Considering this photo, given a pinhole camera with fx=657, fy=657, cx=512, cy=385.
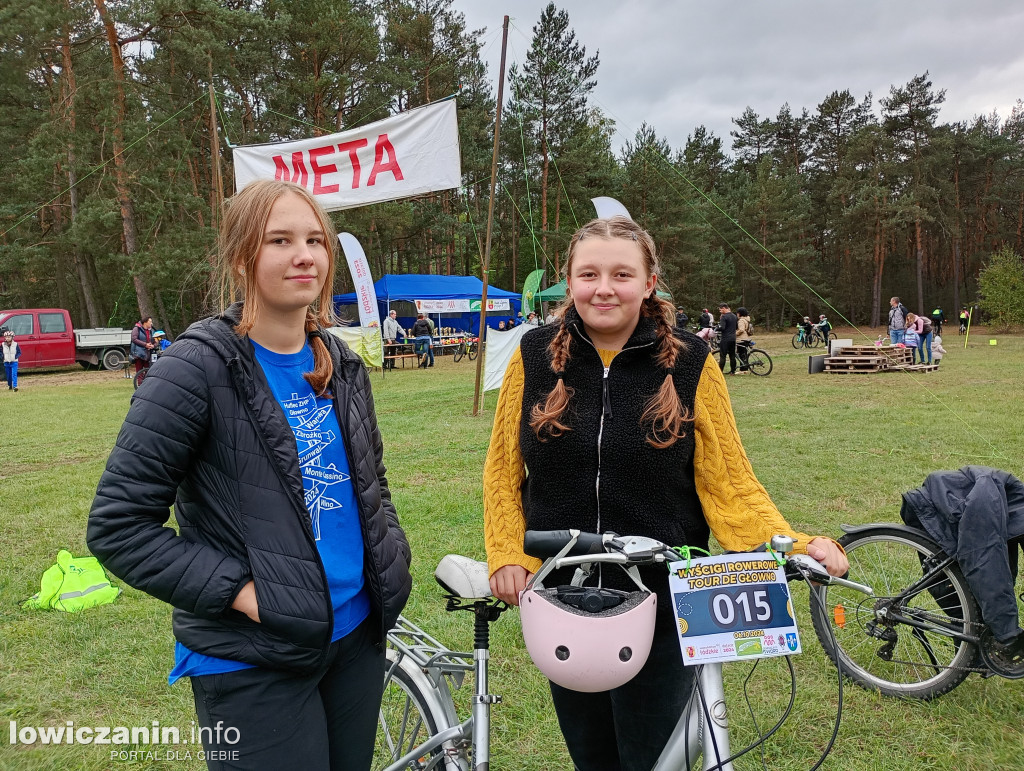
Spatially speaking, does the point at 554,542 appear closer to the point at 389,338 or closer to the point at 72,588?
the point at 72,588

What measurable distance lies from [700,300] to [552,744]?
37.7 m

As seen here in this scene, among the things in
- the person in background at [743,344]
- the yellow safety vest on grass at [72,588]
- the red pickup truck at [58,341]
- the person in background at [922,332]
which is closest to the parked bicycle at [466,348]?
the person in background at [743,344]

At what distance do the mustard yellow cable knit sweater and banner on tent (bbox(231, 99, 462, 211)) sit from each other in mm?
6272

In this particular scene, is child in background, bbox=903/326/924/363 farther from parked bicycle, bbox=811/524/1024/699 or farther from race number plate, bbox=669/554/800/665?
race number plate, bbox=669/554/800/665

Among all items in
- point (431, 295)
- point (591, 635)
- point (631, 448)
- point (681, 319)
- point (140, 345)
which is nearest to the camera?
point (591, 635)

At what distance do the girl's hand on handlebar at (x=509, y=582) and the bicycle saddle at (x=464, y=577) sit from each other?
3 centimetres

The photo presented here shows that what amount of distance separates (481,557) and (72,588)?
7.81 ft

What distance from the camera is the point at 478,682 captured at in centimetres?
161

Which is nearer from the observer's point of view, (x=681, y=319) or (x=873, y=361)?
(x=681, y=319)

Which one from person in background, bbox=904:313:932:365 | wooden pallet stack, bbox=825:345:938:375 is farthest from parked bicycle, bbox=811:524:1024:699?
person in background, bbox=904:313:932:365

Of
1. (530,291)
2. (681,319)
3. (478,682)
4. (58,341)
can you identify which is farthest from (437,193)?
(478,682)

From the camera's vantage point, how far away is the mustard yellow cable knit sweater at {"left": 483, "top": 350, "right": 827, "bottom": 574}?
1.53 metres

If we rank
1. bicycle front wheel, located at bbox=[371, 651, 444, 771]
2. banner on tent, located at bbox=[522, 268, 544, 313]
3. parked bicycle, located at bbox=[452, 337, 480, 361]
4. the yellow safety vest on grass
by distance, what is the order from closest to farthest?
bicycle front wheel, located at bbox=[371, 651, 444, 771]
the yellow safety vest on grass
banner on tent, located at bbox=[522, 268, 544, 313]
parked bicycle, located at bbox=[452, 337, 480, 361]

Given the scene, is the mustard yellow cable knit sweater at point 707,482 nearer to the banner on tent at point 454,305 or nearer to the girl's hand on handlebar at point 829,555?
the girl's hand on handlebar at point 829,555
